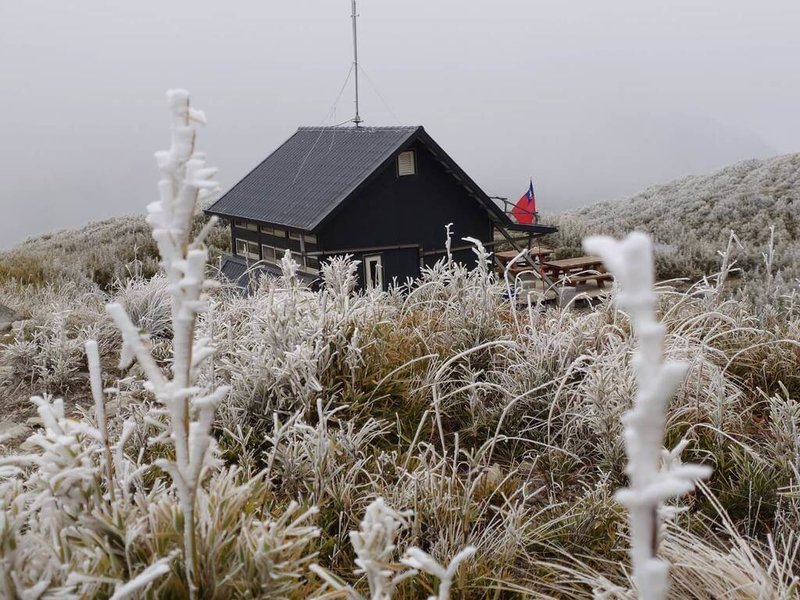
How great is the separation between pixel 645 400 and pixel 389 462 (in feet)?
8.67

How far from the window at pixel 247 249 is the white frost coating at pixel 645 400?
1046cm

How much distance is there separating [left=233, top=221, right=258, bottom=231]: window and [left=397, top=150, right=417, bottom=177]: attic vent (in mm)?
2429

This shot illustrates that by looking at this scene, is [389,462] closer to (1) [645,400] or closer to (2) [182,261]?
(2) [182,261]

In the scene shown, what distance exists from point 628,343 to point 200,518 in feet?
10.3

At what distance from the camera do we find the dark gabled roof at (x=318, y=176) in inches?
393

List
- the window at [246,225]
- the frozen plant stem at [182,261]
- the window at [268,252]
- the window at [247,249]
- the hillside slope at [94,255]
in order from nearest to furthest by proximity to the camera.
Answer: the frozen plant stem at [182,261], the window at [268,252], the window at [246,225], the window at [247,249], the hillside slope at [94,255]

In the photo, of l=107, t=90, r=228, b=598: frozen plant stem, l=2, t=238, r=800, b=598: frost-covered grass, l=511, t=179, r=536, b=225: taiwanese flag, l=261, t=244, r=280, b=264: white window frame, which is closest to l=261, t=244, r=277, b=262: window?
l=261, t=244, r=280, b=264: white window frame

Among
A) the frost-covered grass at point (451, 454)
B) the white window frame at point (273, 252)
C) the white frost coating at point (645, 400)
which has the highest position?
the white window frame at point (273, 252)

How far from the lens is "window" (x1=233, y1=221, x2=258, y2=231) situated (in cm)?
1156

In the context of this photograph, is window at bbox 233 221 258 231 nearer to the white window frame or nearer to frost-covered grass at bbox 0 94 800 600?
the white window frame

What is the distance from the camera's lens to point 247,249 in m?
12.1

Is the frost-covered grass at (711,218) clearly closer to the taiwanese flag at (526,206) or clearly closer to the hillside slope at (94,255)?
the taiwanese flag at (526,206)

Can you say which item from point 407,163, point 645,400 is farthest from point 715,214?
point 645,400

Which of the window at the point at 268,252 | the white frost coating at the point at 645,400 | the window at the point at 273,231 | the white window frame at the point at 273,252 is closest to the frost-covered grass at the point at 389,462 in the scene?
the white frost coating at the point at 645,400
